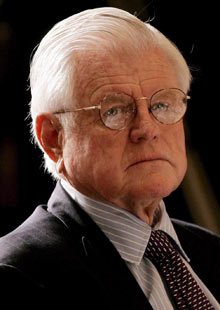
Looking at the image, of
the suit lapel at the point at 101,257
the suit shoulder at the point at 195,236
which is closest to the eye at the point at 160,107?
the suit lapel at the point at 101,257

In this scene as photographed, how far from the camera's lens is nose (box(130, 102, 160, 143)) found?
1.73 meters

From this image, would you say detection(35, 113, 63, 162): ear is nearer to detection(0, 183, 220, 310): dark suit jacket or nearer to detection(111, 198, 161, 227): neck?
detection(0, 183, 220, 310): dark suit jacket

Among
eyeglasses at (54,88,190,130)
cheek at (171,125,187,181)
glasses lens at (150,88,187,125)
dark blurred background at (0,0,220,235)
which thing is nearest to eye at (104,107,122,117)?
eyeglasses at (54,88,190,130)

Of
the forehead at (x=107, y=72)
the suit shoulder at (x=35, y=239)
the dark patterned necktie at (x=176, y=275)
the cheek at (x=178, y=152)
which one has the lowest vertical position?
the dark patterned necktie at (x=176, y=275)

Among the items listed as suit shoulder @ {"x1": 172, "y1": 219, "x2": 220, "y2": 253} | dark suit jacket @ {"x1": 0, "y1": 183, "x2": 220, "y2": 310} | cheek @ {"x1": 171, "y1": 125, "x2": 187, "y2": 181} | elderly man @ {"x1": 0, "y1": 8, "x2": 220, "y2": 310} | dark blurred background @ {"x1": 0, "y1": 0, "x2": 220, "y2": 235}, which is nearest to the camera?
dark suit jacket @ {"x1": 0, "y1": 183, "x2": 220, "y2": 310}

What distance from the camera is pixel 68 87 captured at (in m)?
1.78

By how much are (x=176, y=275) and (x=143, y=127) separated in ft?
1.66

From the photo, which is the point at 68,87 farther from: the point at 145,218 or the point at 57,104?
the point at 145,218

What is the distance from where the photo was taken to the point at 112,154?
174 centimetres

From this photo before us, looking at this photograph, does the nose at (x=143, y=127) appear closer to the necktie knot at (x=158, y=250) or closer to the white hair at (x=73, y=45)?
the white hair at (x=73, y=45)

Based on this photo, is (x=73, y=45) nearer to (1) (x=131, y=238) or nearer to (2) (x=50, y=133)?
(2) (x=50, y=133)

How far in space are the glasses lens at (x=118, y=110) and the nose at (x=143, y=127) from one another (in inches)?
0.9

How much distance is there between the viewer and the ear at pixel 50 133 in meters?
1.85

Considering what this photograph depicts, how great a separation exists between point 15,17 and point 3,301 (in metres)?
1.22
